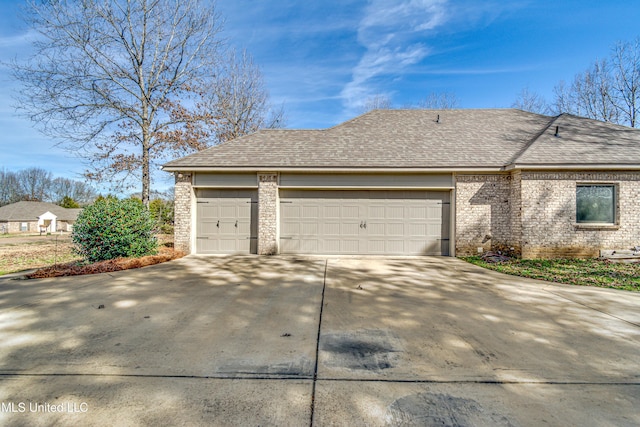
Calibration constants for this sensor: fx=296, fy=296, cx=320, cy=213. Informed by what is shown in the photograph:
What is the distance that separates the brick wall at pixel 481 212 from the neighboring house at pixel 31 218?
5148 centimetres

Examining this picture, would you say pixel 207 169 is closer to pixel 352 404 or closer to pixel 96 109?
pixel 96 109

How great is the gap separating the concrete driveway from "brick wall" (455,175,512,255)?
4009 mm

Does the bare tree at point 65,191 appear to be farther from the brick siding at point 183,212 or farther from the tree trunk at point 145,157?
the brick siding at point 183,212

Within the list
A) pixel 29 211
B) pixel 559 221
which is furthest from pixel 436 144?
pixel 29 211

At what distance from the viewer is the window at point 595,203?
28.9 feet

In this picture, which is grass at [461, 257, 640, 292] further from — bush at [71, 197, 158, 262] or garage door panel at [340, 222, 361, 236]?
bush at [71, 197, 158, 262]

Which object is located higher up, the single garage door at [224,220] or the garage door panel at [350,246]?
the single garage door at [224,220]

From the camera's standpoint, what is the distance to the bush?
308 inches

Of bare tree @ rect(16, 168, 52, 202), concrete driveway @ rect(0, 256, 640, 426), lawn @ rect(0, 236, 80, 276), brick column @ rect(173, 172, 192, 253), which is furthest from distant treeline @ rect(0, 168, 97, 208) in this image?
concrete driveway @ rect(0, 256, 640, 426)

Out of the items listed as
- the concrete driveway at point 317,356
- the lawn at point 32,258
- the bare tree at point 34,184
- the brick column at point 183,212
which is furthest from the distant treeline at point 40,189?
the concrete driveway at point 317,356

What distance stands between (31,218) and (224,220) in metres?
52.5

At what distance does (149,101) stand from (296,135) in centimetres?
748

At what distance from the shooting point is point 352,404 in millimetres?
2221

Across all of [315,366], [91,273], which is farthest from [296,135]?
[315,366]
